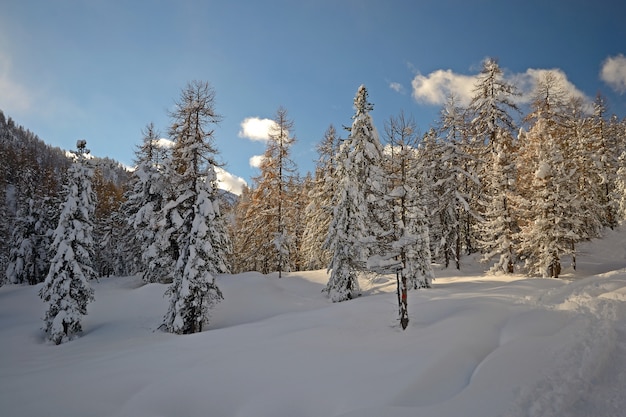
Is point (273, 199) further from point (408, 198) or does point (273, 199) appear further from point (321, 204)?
point (408, 198)

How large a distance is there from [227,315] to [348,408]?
16.4 m

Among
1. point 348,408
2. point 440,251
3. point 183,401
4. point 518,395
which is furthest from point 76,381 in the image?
point 440,251

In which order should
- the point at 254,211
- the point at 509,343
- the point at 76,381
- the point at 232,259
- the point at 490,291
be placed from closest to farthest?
the point at 76,381
the point at 509,343
the point at 490,291
the point at 254,211
the point at 232,259

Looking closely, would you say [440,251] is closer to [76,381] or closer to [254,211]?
[254,211]

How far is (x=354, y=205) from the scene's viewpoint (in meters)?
21.4

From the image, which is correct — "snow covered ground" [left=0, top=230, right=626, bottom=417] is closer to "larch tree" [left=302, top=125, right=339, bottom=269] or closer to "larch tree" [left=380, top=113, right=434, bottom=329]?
"larch tree" [left=380, top=113, right=434, bottom=329]

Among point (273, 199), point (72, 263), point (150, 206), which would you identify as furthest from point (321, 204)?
point (72, 263)

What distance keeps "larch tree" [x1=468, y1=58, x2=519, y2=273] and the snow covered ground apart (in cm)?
824

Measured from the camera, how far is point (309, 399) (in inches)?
317

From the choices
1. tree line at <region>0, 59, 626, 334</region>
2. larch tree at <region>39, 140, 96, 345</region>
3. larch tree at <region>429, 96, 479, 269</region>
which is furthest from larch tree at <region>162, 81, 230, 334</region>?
larch tree at <region>429, 96, 479, 269</region>

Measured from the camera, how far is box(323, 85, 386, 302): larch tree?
1944 cm

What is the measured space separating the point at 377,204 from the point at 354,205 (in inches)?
258

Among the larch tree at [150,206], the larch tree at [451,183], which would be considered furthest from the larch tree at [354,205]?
the larch tree at [150,206]

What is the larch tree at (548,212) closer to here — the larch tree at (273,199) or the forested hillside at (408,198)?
the forested hillside at (408,198)
